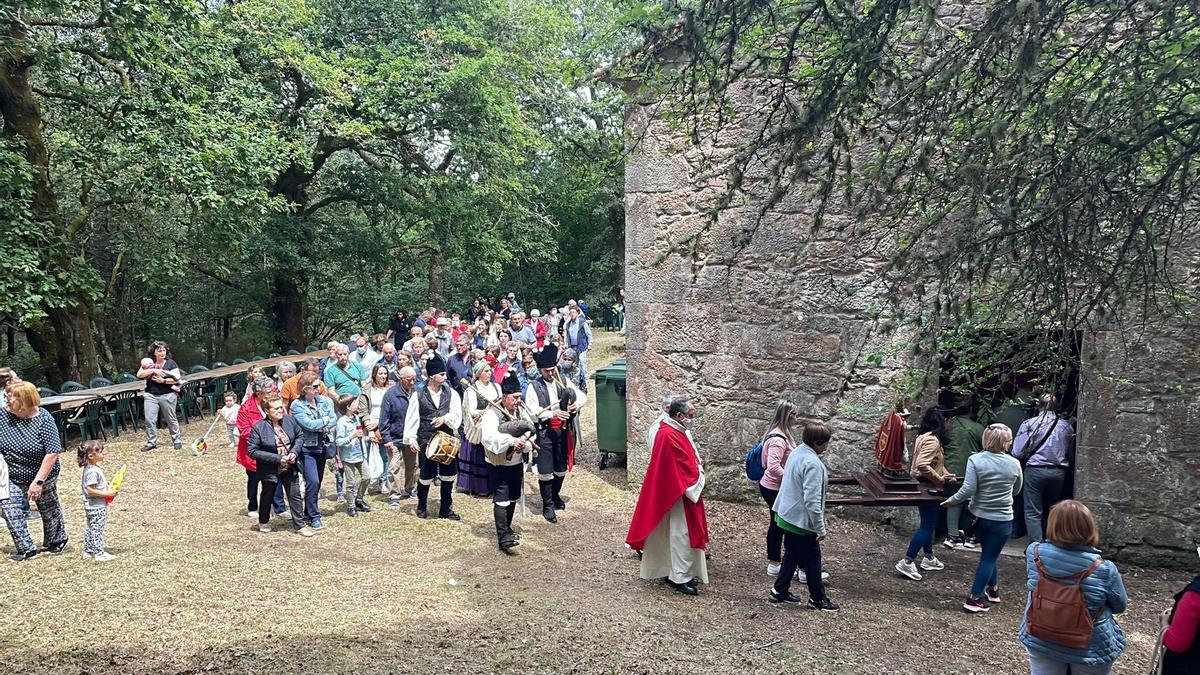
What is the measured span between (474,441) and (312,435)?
154 cm

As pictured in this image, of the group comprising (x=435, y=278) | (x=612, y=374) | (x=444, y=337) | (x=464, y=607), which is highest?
(x=435, y=278)

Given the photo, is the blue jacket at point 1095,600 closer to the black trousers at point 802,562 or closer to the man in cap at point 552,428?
the black trousers at point 802,562

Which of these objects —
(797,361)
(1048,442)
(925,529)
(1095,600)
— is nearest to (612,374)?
(797,361)

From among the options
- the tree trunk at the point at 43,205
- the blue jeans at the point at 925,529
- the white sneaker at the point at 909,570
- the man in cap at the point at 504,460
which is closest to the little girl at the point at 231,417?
the tree trunk at the point at 43,205

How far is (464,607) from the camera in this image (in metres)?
5.91

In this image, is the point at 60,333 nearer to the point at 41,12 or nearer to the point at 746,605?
the point at 41,12

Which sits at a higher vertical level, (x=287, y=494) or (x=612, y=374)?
(x=612, y=374)

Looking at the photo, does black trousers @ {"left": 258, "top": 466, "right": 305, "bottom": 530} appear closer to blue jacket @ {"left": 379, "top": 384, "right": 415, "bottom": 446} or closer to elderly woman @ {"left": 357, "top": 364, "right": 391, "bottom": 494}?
elderly woman @ {"left": 357, "top": 364, "right": 391, "bottom": 494}

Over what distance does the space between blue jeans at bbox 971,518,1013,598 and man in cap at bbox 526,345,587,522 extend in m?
3.93

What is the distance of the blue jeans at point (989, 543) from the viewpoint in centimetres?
603

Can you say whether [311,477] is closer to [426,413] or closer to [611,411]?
[426,413]

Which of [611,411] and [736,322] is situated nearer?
[736,322]

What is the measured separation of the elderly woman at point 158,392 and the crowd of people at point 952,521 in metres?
7.93

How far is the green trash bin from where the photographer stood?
10023mm
